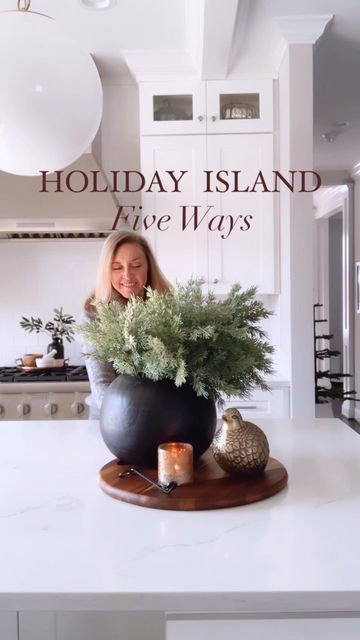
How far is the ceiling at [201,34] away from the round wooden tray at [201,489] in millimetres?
1892

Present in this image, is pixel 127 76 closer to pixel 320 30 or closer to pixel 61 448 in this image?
pixel 320 30

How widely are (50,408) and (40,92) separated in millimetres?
2054

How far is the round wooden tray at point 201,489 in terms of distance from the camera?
38.9 inches

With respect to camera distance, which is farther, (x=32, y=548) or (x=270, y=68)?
(x=270, y=68)

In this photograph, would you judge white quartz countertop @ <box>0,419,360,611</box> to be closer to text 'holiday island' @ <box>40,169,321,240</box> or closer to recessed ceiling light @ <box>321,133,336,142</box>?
text 'holiday island' @ <box>40,169,321,240</box>

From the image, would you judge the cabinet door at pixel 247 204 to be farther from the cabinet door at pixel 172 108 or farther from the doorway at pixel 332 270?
the doorway at pixel 332 270

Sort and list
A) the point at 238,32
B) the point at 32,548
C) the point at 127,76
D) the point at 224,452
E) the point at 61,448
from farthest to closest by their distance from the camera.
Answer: the point at 127,76
the point at 238,32
the point at 61,448
the point at 224,452
the point at 32,548

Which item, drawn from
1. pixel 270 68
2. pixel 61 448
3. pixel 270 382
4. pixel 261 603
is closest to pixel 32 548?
pixel 261 603

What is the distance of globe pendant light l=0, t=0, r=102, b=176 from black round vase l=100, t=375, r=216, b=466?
528 mm

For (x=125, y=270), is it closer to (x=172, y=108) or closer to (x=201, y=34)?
(x=201, y=34)

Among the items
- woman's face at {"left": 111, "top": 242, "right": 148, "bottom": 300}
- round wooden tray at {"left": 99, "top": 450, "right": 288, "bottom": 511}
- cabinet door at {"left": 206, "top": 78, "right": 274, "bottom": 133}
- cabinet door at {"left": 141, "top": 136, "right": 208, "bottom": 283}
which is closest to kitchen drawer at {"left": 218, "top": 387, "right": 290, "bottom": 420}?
cabinet door at {"left": 141, "top": 136, "right": 208, "bottom": 283}

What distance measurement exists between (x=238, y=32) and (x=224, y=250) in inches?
43.6

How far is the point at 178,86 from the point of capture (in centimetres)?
315

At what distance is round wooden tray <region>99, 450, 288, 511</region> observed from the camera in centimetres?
99
